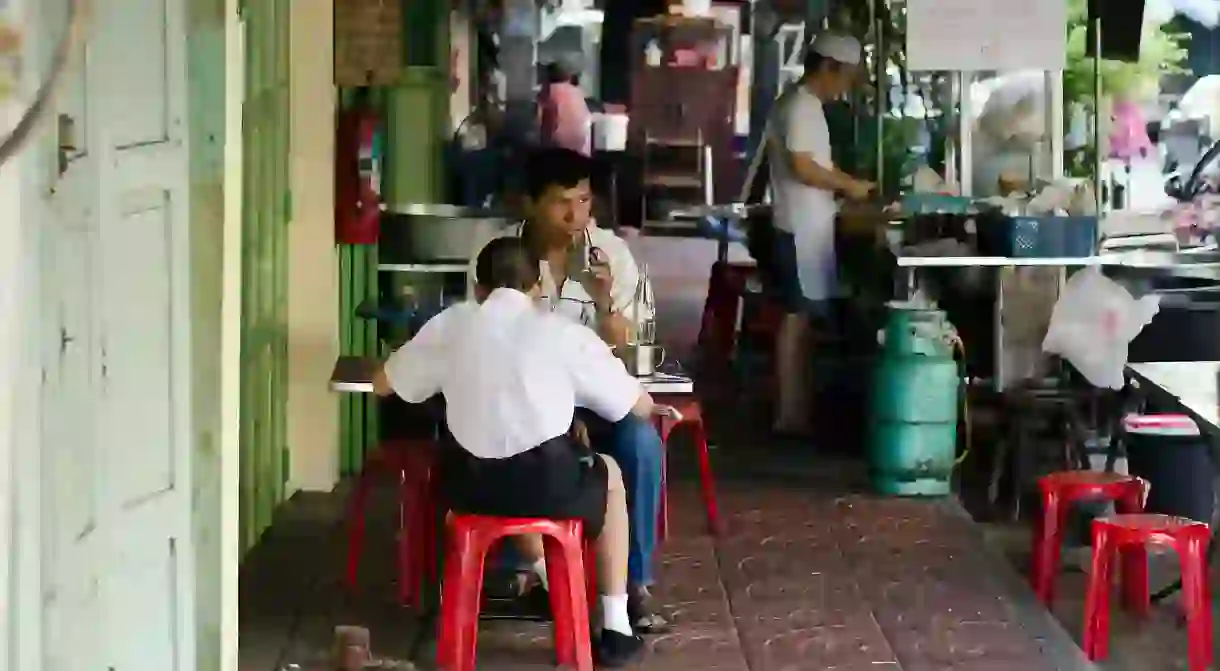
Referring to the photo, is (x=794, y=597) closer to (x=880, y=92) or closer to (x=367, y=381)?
(x=367, y=381)

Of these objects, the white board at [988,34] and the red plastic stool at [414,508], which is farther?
the white board at [988,34]

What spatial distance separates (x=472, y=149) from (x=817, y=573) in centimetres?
300

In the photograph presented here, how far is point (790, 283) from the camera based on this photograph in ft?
23.6

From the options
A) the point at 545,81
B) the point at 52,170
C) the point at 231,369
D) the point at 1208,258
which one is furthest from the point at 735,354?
the point at 52,170

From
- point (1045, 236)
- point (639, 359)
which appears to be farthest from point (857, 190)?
point (639, 359)

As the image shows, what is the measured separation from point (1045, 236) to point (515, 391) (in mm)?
3032

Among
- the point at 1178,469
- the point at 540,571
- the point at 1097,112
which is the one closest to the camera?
the point at 540,571

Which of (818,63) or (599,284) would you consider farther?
(818,63)

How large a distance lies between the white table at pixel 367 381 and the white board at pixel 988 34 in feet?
9.26

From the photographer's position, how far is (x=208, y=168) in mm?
3330

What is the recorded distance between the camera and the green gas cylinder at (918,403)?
20.2 feet

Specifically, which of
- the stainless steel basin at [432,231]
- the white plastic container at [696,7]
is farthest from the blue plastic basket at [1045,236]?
the white plastic container at [696,7]

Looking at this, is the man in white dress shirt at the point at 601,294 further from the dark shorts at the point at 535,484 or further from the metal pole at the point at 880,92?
the metal pole at the point at 880,92

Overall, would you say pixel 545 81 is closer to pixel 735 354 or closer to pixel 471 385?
pixel 735 354
